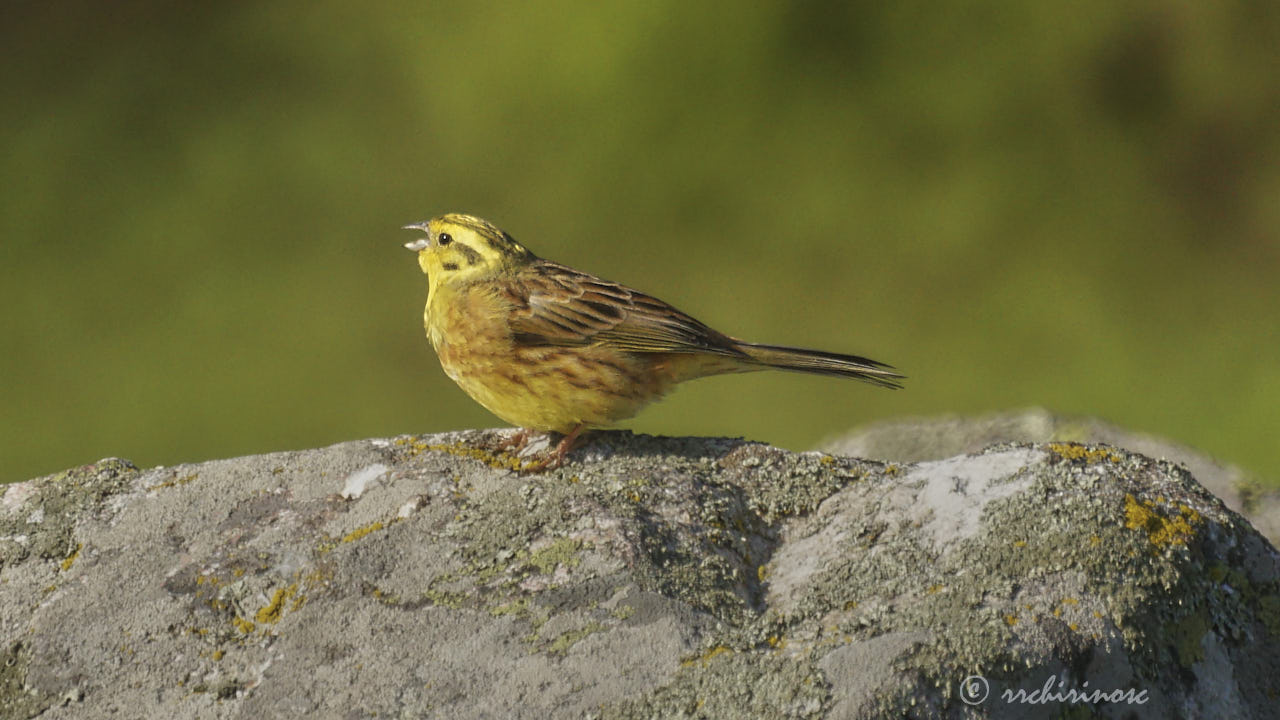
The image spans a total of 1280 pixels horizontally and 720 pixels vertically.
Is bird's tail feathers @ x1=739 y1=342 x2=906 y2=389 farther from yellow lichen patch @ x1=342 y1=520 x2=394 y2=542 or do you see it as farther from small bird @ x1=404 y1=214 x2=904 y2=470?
yellow lichen patch @ x1=342 y1=520 x2=394 y2=542

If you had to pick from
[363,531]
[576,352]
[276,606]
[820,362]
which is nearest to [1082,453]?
[820,362]

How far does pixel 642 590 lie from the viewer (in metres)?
3.07

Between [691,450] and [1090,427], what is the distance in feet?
8.25

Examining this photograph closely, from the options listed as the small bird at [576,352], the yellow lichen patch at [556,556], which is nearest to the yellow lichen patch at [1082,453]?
the small bird at [576,352]

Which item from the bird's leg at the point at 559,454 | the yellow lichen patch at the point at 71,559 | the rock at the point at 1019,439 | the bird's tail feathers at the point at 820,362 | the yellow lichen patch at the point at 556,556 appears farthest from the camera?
the rock at the point at 1019,439

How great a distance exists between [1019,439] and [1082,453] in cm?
229

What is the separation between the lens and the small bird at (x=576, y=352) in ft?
13.9

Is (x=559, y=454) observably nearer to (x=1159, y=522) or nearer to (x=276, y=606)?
(x=276, y=606)

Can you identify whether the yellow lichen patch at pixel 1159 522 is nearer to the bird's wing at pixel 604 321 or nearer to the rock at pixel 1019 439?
the bird's wing at pixel 604 321

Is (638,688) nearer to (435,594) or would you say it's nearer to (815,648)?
(815,648)

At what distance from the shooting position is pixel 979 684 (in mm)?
2660

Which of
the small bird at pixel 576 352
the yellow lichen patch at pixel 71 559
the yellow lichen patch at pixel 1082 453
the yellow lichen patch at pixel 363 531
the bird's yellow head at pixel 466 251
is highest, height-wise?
the bird's yellow head at pixel 466 251

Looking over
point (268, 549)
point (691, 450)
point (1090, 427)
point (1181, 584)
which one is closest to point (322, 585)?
point (268, 549)

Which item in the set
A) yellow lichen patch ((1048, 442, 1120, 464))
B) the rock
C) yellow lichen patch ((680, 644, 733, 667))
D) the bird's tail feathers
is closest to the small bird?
the bird's tail feathers
